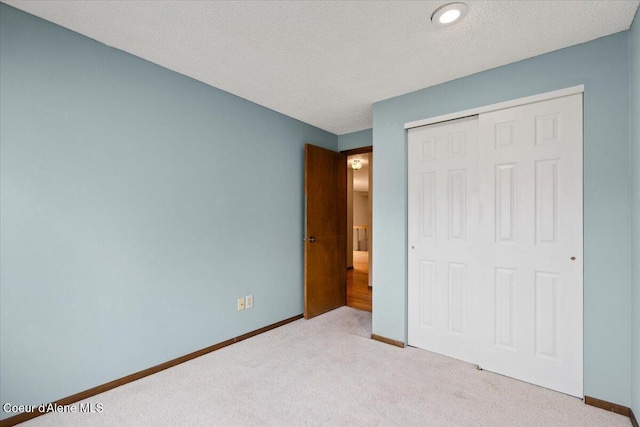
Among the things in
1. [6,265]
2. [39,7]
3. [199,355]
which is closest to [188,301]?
[199,355]

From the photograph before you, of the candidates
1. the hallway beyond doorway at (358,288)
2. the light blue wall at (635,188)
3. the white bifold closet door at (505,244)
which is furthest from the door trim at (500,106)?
the hallway beyond doorway at (358,288)

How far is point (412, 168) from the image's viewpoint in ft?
9.51

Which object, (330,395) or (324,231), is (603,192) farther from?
(324,231)

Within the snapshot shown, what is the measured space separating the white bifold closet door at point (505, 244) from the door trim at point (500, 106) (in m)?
0.04

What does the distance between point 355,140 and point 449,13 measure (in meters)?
2.47

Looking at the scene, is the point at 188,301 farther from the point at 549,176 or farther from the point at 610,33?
the point at 610,33

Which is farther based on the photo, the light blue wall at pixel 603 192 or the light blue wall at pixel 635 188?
the light blue wall at pixel 603 192

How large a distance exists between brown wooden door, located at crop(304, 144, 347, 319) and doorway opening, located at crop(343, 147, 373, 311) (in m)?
0.41

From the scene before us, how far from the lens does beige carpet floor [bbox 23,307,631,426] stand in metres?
1.82

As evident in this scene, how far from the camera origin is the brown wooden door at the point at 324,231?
12.1 feet

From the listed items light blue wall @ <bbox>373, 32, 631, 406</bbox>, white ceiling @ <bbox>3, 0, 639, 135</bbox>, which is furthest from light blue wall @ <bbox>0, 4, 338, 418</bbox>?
light blue wall @ <bbox>373, 32, 631, 406</bbox>

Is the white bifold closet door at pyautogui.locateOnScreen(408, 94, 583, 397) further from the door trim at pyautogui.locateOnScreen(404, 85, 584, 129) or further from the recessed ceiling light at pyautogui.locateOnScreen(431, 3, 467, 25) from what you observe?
the recessed ceiling light at pyautogui.locateOnScreen(431, 3, 467, 25)

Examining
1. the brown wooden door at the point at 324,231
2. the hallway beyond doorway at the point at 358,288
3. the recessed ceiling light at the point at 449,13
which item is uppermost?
the recessed ceiling light at the point at 449,13

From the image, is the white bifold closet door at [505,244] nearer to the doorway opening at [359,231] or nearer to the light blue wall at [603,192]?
the light blue wall at [603,192]
